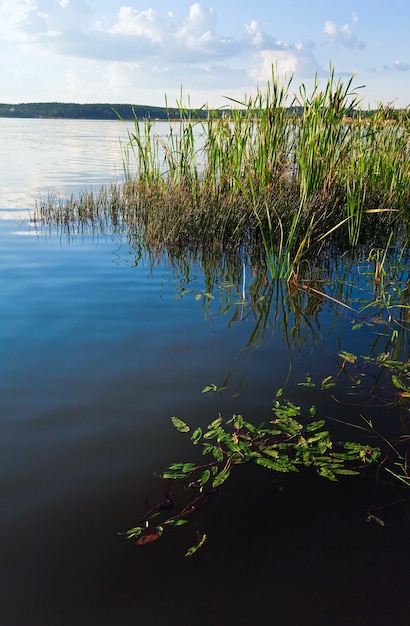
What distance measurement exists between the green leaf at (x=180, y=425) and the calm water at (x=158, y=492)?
0.13 ft

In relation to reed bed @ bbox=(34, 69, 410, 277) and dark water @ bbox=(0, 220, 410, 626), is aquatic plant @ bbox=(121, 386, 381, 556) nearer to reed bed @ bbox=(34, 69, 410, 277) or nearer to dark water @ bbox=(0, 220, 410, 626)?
dark water @ bbox=(0, 220, 410, 626)

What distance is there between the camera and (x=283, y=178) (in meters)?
6.98

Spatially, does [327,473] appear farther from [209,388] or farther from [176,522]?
[209,388]

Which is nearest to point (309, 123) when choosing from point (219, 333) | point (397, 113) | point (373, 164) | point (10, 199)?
point (373, 164)

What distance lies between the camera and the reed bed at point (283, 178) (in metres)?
6.29

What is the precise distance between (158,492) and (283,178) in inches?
214

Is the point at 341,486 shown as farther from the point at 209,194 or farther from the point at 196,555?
the point at 209,194

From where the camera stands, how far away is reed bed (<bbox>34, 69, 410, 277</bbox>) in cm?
629

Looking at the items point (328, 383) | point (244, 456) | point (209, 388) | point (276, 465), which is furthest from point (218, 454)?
point (328, 383)

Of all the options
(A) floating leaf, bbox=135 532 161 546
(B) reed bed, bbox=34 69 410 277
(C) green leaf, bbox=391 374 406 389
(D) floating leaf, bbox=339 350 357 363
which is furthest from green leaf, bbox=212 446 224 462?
(B) reed bed, bbox=34 69 410 277

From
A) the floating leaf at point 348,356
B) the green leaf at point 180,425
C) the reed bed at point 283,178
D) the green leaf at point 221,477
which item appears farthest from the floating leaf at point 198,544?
the reed bed at point 283,178

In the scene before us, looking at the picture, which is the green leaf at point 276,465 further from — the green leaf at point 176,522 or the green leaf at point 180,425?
the green leaf at point 176,522

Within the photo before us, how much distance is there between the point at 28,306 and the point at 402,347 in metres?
3.29

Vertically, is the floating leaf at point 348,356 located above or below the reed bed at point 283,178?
below
